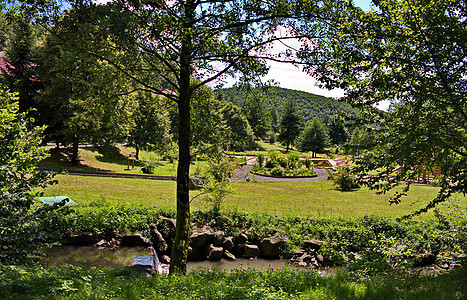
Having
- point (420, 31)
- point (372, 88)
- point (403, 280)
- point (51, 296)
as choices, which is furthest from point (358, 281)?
point (51, 296)

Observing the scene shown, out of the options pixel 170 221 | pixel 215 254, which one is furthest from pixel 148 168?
pixel 215 254

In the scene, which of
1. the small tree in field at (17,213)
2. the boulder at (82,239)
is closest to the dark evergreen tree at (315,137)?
the boulder at (82,239)

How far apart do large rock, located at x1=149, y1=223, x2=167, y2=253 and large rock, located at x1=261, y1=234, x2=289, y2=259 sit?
10.2ft

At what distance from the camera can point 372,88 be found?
4953mm

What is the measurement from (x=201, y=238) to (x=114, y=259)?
2553 millimetres

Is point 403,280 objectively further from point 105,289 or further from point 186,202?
point 105,289

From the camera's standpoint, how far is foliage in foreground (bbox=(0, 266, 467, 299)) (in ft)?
11.9

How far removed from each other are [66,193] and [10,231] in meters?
9.21

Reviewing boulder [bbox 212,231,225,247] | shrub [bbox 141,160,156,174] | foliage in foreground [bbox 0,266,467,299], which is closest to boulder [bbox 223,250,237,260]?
boulder [bbox 212,231,225,247]

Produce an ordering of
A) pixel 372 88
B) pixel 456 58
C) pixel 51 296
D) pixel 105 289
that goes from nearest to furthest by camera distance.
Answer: pixel 51 296
pixel 105 289
pixel 456 58
pixel 372 88

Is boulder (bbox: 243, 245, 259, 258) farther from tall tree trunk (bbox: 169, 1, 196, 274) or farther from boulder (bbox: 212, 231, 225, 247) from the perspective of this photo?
tall tree trunk (bbox: 169, 1, 196, 274)

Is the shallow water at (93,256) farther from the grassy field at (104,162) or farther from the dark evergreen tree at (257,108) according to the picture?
the grassy field at (104,162)

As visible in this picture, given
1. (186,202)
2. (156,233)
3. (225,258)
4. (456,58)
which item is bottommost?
(225,258)

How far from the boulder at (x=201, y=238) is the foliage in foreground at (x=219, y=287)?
3.75 meters
